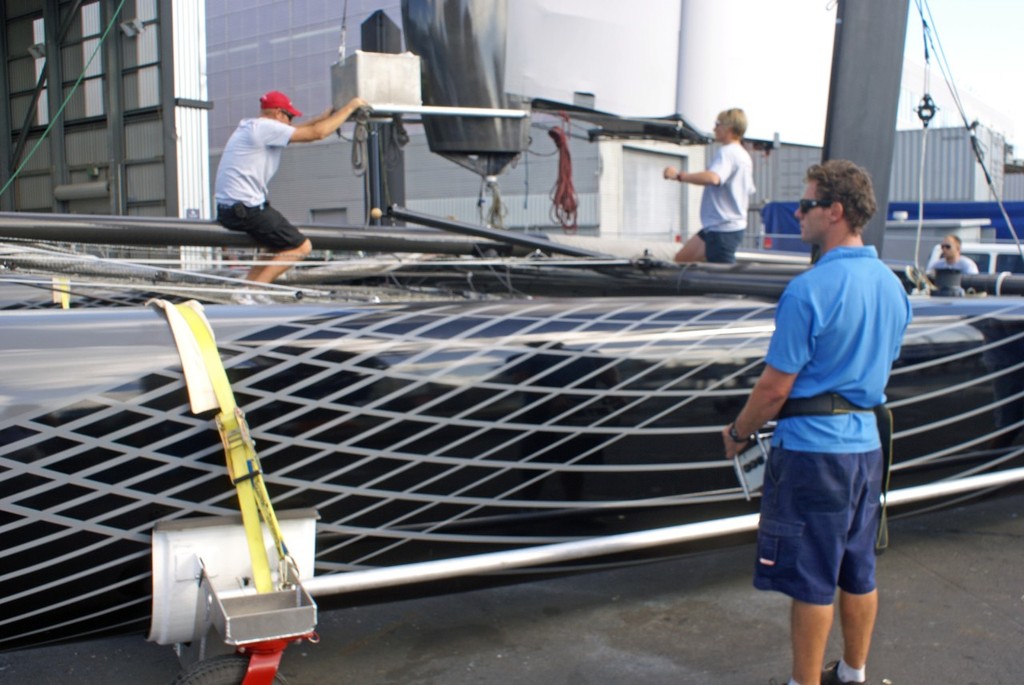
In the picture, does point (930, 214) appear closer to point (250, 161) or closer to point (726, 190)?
point (726, 190)

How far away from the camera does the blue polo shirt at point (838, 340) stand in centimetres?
254

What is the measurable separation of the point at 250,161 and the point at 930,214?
52.8 feet

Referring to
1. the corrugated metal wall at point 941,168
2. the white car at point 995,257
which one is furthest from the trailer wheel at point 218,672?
the corrugated metal wall at point 941,168

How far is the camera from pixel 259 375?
2758 mm

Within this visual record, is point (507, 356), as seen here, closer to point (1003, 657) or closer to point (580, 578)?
point (580, 578)

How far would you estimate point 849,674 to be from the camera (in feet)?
9.44

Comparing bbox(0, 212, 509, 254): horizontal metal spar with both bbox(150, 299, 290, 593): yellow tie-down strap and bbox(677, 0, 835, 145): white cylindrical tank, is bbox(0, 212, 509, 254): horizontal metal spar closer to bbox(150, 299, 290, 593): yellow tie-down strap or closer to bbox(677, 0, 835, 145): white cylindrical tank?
bbox(677, 0, 835, 145): white cylindrical tank

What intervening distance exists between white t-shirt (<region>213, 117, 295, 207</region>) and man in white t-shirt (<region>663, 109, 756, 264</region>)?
6.82ft

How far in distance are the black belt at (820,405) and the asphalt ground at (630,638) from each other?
0.98 m

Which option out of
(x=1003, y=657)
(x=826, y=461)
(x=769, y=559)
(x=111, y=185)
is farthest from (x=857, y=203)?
(x=111, y=185)

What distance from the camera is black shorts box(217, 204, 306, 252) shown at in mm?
4883

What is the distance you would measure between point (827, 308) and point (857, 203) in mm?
336

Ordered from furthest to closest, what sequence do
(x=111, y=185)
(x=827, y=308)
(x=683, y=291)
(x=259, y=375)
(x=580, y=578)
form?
(x=111, y=185) < (x=683, y=291) < (x=580, y=578) < (x=259, y=375) < (x=827, y=308)

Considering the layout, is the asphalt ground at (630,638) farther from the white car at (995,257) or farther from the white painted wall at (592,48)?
the white car at (995,257)
